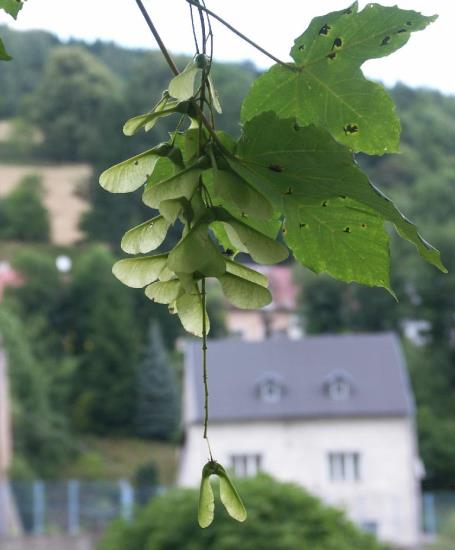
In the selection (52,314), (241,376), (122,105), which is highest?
(122,105)

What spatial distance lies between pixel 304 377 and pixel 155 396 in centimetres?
926

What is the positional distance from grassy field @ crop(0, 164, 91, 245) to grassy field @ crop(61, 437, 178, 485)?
8828mm

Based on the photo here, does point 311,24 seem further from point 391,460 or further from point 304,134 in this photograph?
point 391,460

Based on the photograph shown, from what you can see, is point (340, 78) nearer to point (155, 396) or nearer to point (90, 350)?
point (155, 396)

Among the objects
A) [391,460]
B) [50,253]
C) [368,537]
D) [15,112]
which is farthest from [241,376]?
[15,112]

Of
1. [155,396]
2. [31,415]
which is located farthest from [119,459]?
[31,415]

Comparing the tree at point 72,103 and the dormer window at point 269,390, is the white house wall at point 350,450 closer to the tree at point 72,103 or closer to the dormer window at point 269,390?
the dormer window at point 269,390

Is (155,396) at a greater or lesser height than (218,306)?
lesser

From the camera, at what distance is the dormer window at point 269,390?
1681 cm

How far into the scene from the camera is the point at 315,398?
1684cm

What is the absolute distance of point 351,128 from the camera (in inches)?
18.7

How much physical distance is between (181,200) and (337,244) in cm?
11

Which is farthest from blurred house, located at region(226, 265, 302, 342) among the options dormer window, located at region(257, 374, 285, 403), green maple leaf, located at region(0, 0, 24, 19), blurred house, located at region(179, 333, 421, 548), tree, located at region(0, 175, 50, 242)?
green maple leaf, located at region(0, 0, 24, 19)

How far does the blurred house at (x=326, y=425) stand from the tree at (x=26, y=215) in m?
16.2
